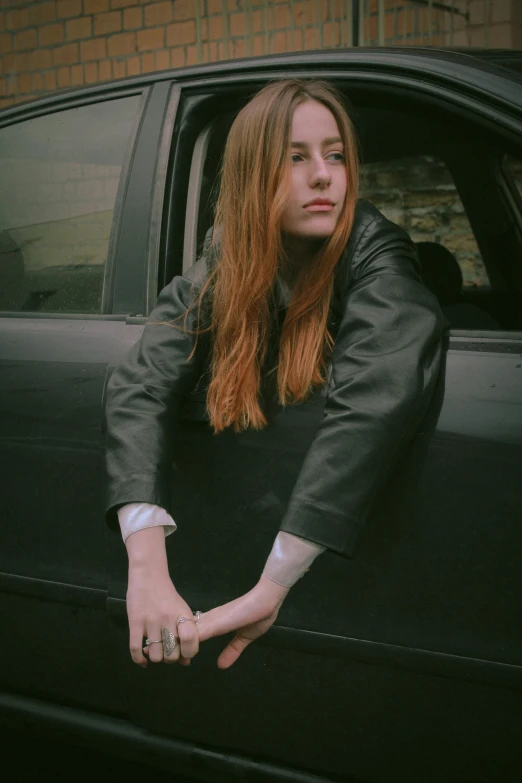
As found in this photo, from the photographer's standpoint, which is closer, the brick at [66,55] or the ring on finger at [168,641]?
the ring on finger at [168,641]

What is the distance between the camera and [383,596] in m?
1.56

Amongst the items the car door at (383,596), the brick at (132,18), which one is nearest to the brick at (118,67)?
the brick at (132,18)

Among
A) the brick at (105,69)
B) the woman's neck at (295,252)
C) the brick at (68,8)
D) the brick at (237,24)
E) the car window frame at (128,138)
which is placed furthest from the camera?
the brick at (68,8)

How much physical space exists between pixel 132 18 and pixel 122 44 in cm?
18

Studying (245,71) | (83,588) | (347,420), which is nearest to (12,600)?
(83,588)

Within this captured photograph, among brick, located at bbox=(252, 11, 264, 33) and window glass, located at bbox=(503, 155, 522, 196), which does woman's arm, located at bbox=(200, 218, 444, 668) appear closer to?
window glass, located at bbox=(503, 155, 522, 196)

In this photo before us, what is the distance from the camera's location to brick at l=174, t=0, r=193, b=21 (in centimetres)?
557

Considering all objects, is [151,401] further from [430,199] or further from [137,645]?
[430,199]

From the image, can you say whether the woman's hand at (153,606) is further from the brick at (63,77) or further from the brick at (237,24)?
the brick at (63,77)

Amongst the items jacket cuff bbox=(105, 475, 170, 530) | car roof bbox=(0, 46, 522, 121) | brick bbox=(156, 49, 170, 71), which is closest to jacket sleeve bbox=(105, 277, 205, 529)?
jacket cuff bbox=(105, 475, 170, 530)

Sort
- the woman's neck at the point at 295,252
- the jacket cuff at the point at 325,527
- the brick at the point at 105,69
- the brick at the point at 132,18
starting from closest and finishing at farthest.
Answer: the jacket cuff at the point at 325,527 → the woman's neck at the point at 295,252 → the brick at the point at 132,18 → the brick at the point at 105,69

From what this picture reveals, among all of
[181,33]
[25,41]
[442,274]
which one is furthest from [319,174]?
[25,41]

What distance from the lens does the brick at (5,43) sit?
646cm

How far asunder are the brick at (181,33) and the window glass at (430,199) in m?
2.33
